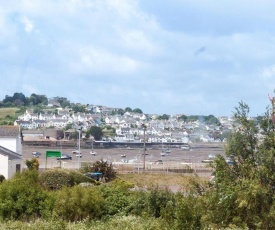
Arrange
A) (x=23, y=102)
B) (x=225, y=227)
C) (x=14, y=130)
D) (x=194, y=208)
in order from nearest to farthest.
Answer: (x=194, y=208)
(x=225, y=227)
(x=14, y=130)
(x=23, y=102)

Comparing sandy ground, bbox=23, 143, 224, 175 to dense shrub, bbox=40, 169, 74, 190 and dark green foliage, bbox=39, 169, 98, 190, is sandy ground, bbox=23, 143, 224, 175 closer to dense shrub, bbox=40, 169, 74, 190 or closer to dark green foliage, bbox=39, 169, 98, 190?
dark green foliage, bbox=39, 169, 98, 190

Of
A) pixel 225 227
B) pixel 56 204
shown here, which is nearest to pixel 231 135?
pixel 225 227

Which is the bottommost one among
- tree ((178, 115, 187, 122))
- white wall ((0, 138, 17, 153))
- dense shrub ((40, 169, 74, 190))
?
dense shrub ((40, 169, 74, 190))

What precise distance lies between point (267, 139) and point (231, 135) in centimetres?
88

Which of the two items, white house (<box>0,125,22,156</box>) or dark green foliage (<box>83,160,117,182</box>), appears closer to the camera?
dark green foliage (<box>83,160,117,182</box>)

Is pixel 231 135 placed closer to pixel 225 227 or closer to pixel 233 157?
pixel 233 157

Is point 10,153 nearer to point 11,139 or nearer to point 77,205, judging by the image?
point 11,139

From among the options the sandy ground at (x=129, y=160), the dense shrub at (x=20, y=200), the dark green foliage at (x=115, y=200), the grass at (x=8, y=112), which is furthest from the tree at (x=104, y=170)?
the grass at (x=8, y=112)

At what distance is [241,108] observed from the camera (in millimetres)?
16391

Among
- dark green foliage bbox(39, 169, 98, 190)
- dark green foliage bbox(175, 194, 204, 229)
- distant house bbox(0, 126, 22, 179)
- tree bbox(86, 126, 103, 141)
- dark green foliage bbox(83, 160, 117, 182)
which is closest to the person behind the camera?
dark green foliage bbox(175, 194, 204, 229)

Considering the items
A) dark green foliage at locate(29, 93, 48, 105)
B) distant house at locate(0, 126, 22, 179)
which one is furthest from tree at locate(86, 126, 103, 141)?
distant house at locate(0, 126, 22, 179)

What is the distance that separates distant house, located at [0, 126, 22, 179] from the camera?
161 ft

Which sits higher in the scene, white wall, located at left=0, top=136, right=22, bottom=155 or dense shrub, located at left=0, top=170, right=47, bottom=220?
white wall, located at left=0, top=136, right=22, bottom=155

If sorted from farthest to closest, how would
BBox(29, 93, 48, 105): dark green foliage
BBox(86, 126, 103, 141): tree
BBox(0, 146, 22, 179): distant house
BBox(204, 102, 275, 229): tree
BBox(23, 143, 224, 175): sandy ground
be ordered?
BBox(29, 93, 48, 105): dark green foliage
BBox(86, 126, 103, 141): tree
BBox(23, 143, 224, 175): sandy ground
BBox(0, 146, 22, 179): distant house
BBox(204, 102, 275, 229): tree
